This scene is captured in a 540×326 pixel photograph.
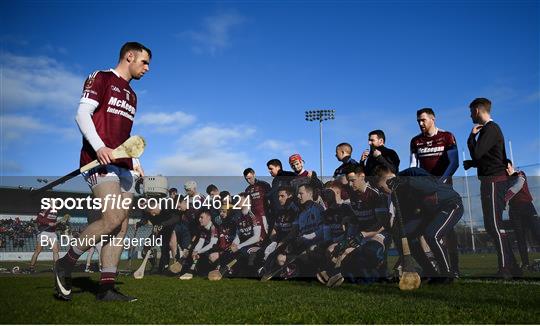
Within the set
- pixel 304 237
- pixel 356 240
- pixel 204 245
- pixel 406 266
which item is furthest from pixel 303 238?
pixel 204 245

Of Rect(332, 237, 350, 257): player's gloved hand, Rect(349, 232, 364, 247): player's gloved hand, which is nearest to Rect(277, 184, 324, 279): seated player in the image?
Rect(332, 237, 350, 257): player's gloved hand

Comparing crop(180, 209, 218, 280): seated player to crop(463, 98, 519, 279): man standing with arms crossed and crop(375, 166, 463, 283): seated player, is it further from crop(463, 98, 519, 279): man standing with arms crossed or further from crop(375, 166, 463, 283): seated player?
crop(463, 98, 519, 279): man standing with arms crossed

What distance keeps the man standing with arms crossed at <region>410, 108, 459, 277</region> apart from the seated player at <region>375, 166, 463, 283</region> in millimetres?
648

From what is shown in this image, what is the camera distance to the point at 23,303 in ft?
12.8

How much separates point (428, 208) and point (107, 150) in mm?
4071

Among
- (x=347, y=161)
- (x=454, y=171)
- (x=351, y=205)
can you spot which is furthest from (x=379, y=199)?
(x=347, y=161)

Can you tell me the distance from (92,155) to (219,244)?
5052mm

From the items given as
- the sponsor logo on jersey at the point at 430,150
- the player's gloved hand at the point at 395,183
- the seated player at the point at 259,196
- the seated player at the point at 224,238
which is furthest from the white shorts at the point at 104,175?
the sponsor logo on jersey at the point at 430,150

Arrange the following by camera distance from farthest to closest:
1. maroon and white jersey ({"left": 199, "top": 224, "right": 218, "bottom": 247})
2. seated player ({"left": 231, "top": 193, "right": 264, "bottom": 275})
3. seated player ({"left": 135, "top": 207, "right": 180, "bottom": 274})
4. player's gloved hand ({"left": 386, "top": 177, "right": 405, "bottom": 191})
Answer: seated player ({"left": 135, "top": 207, "right": 180, "bottom": 274})
maroon and white jersey ({"left": 199, "top": 224, "right": 218, "bottom": 247})
seated player ({"left": 231, "top": 193, "right": 264, "bottom": 275})
player's gloved hand ({"left": 386, "top": 177, "right": 405, "bottom": 191})

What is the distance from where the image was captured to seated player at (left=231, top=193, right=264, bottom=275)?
26.4 ft

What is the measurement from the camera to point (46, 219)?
1095 cm

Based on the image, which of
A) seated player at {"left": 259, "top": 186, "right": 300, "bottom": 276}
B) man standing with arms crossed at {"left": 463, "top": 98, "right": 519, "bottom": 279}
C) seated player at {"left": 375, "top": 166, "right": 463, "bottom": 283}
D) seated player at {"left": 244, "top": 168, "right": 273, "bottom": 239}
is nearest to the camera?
seated player at {"left": 375, "top": 166, "right": 463, "bottom": 283}

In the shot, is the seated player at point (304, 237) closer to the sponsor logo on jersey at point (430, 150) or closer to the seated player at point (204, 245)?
the sponsor logo on jersey at point (430, 150)

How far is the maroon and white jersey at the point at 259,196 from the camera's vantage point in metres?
8.27
